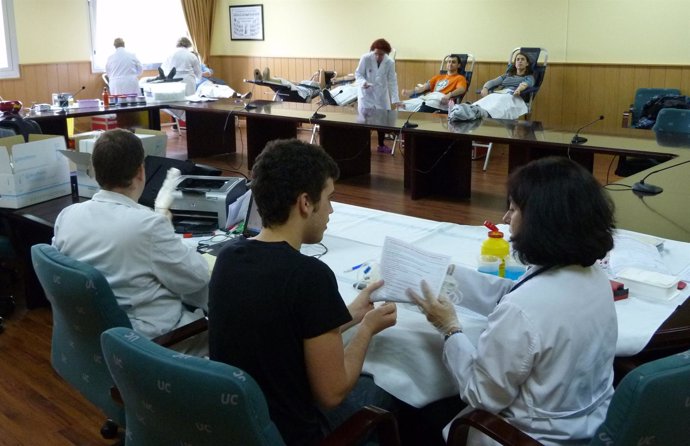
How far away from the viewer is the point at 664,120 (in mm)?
4891

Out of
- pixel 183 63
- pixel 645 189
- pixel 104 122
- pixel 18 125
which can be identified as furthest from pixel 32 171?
pixel 183 63

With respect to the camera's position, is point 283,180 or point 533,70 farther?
point 533,70

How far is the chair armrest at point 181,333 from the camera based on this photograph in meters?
1.94

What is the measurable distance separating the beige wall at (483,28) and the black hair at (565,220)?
6.27m

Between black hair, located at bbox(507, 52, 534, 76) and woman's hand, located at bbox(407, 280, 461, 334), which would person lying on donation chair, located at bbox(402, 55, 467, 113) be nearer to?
black hair, located at bbox(507, 52, 534, 76)

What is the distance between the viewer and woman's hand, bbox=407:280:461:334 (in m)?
1.67

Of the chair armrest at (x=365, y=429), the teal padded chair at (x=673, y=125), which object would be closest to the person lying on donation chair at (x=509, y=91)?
the teal padded chair at (x=673, y=125)

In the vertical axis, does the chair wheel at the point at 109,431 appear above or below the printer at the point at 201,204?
below

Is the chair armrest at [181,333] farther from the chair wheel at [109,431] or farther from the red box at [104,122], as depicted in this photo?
the red box at [104,122]

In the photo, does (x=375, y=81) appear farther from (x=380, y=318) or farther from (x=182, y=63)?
(x=380, y=318)

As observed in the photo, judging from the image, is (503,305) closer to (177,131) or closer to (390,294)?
(390,294)

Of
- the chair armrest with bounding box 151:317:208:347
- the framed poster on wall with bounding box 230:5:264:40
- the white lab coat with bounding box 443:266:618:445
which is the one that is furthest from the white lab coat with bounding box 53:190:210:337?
the framed poster on wall with bounding box 230:5:264:40

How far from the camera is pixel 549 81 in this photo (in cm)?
779

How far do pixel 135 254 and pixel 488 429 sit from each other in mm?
1124
